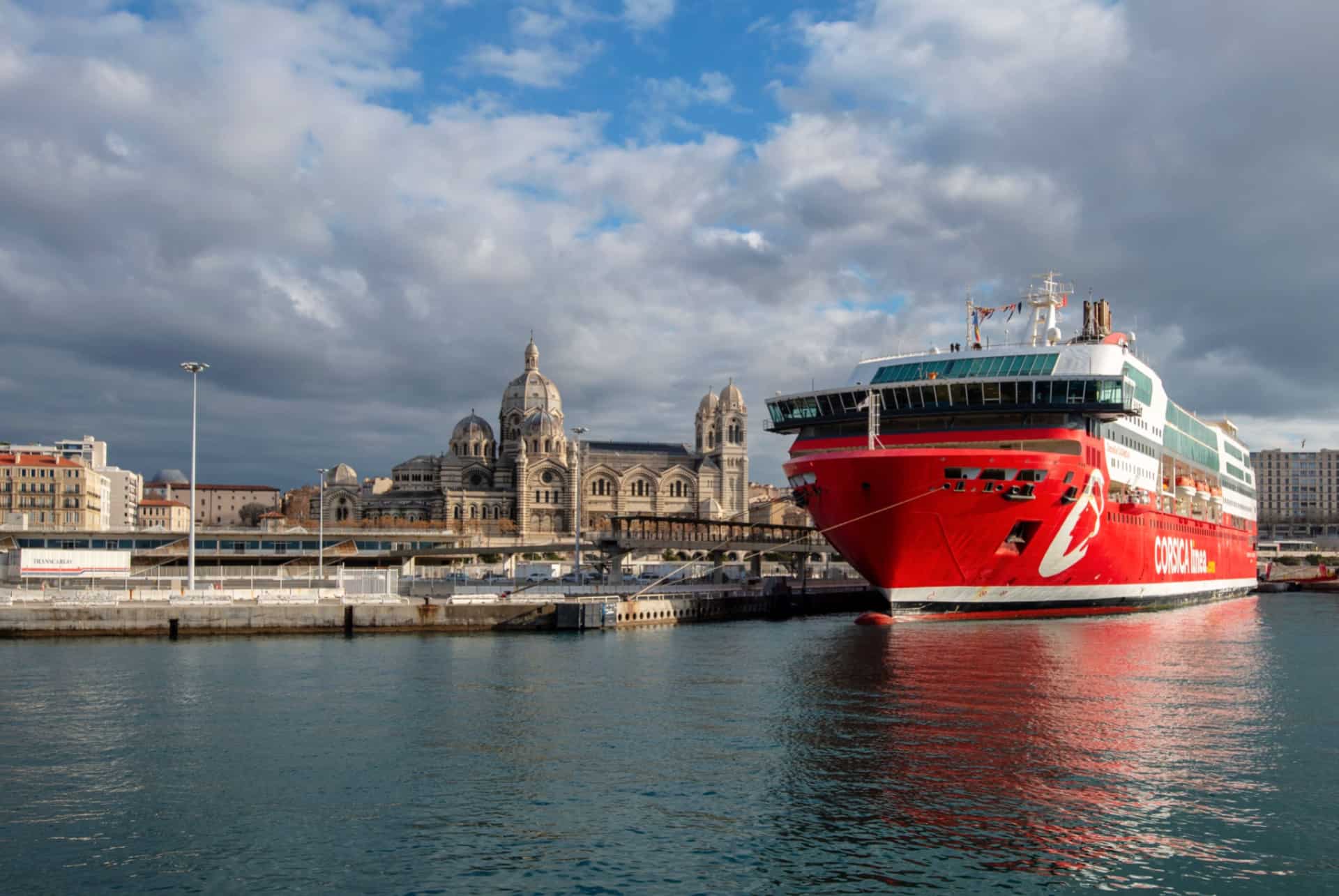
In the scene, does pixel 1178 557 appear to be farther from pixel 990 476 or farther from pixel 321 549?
pixel 321 549

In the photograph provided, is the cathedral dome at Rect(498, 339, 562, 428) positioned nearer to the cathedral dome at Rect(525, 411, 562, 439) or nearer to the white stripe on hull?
the cathedral dome at Rect(525, 411, 562, 439)

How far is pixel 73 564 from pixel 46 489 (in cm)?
8207

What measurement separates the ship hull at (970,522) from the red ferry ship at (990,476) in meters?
0.07

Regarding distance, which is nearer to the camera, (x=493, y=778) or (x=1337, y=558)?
(x=493, y=778)

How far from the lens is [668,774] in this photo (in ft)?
83.9

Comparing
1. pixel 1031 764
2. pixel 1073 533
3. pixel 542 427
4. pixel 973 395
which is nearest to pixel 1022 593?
pixel 1073 533

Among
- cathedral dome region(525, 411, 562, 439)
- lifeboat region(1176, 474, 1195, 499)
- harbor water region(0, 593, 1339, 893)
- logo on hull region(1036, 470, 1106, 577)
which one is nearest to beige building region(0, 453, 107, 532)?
cathedral dome region(525, 411, 562, 439)

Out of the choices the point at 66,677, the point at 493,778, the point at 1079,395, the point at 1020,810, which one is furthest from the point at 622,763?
the point at 1079,395

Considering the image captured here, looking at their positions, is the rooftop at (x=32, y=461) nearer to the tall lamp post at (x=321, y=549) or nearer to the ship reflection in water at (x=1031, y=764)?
the tall lamp post at (x=321, y=549)

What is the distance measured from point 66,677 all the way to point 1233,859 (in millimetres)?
34814

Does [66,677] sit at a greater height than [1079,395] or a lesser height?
lesser

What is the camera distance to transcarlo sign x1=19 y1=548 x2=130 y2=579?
61.1 meters

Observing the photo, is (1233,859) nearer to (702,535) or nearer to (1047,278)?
(1047,278)

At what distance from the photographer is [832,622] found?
6806cm
